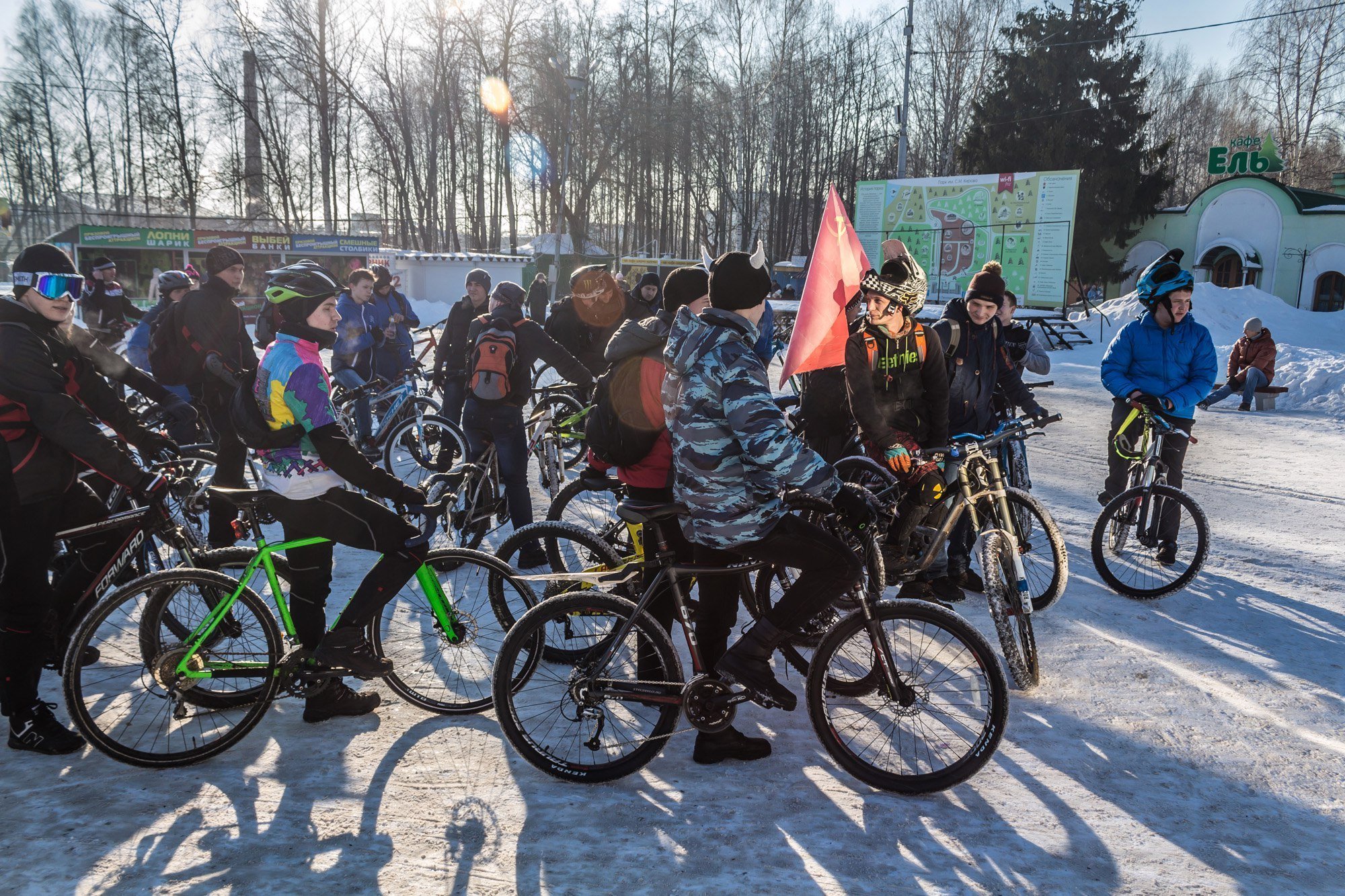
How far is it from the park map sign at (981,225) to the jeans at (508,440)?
23.3m

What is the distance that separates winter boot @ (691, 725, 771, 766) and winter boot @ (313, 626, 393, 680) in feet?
4.35

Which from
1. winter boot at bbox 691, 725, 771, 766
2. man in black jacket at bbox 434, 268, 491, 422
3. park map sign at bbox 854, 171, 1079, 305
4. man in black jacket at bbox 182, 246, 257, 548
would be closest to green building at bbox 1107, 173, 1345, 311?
park map sign at bbox 854, 171, 1079, 305

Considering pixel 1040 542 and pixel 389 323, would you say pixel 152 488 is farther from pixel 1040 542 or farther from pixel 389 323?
pixel 389 323

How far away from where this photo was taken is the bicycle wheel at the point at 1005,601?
3963 millimetres

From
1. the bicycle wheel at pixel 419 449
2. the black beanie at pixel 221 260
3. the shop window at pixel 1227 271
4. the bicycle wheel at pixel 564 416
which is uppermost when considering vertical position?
the shop window at pixel 1227 271

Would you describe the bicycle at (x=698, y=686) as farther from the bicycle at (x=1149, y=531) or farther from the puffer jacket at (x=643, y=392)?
the bicycle at (x=1149, y=531)

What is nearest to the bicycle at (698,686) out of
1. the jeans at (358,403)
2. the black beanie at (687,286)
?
the black beanie at (687,286)

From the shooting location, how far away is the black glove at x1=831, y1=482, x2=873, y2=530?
10.4ft

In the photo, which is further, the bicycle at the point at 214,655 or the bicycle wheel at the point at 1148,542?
the bicycle wheel at the point at 1148,542

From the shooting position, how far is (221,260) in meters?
6.01

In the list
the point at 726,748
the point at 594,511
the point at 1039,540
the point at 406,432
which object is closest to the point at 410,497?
the point at 726,748

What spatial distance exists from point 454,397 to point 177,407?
3275mm

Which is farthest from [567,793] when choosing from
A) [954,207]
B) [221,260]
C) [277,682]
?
[954,207]

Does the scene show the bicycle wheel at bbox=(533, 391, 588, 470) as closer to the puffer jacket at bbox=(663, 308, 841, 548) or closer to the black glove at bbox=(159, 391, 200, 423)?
the black glove at bbox=(159, 391, 200, 423)
